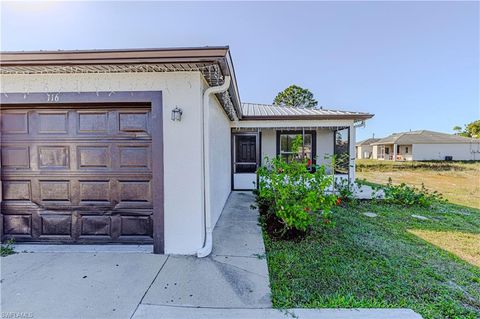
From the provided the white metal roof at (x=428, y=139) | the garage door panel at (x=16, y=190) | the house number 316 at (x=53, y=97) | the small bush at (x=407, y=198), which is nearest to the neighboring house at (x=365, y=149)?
the white metal roof at (x=428, y=139)

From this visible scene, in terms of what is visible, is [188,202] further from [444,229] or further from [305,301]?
A: [444,229]

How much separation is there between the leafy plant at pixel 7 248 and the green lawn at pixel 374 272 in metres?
4.05

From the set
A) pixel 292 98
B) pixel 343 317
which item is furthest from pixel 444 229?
pixel 292 98

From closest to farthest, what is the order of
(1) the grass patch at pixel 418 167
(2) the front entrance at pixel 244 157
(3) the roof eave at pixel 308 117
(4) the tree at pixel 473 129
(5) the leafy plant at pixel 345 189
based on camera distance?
(5) the leafy plant at pixel 345 189 → (3) the roof eave at pixel 308 117 → (2) the front entrance at pixel 244 157 → (1) the grass patch at pixel 418 167 → (4) the tree at pixel 473 129

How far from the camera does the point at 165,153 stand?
11.6 ft

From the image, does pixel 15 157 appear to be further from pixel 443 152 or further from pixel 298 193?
pixel 443 152

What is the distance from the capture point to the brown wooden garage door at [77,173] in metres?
3.75

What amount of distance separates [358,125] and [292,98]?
71.3ft

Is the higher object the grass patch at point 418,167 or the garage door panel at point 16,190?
the garage door panel at point 16,190

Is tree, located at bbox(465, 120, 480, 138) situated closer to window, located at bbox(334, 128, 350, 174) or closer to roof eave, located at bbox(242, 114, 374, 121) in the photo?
window, located at bbox(334, 128, 350, 174)

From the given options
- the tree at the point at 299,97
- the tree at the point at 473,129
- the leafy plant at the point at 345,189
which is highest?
the tree at the point at 299,97

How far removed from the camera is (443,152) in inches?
1221

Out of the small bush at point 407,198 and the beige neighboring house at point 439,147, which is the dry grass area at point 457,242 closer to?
the small bush at point 407,198

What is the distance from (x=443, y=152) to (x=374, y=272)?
1504 inches
